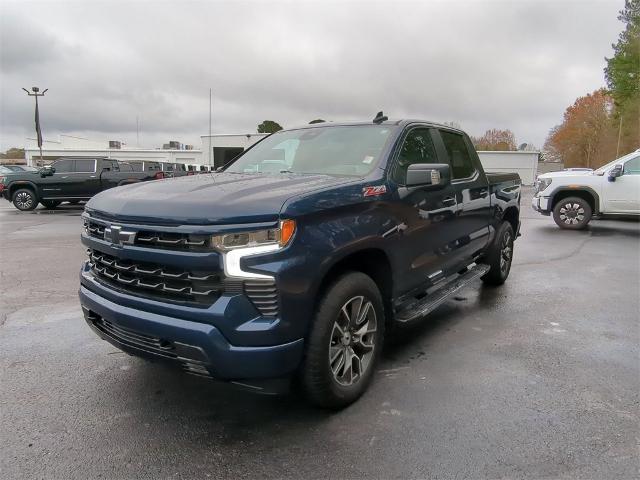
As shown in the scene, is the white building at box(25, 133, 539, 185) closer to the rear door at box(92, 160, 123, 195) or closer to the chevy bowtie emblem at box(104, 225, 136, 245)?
the rear door at box(92, 160, 123, 195)

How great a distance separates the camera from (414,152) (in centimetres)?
393

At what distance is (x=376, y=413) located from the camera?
2.98 meters

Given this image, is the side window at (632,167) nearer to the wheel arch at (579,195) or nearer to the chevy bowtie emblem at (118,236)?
the wheel arch at (579,195)

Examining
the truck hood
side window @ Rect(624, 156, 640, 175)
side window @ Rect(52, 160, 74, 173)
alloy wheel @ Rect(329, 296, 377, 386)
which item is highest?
side window @ Rect(52, 160, 74, 173)

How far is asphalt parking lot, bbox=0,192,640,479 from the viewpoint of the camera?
2.47 m

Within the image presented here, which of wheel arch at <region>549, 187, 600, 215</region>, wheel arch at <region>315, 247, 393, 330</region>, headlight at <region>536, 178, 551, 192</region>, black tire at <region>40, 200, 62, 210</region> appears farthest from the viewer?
black tire at <region>40, 200, 62, 210</region>

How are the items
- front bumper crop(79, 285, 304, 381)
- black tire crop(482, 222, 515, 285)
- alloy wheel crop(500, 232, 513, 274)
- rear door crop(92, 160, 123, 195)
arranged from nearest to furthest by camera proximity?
front bumper crop(79, 285, 304, 381), black tire crop(482, 222, 515, 285), alloy wheel crop(500, 232, 513, 274), rear door crop(92, 160, 123, 195)

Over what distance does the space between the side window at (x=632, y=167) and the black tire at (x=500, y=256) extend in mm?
7062

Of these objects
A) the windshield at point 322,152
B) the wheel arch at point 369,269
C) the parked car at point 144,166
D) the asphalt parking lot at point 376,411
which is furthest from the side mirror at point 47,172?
the wheel arch at point 369,269

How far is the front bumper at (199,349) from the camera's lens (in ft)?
7.90

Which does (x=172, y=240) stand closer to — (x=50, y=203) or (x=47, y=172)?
(x=47, y=172)

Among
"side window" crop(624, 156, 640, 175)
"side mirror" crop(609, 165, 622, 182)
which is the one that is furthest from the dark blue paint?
"side window" crop(624, 156, 640, 175)

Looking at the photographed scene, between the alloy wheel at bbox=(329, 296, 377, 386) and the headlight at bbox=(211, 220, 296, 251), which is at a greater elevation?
the headlight at bbox=(211, 220, 296, 251)

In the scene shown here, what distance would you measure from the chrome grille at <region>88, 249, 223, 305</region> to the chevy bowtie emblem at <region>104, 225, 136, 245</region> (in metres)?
0.12
